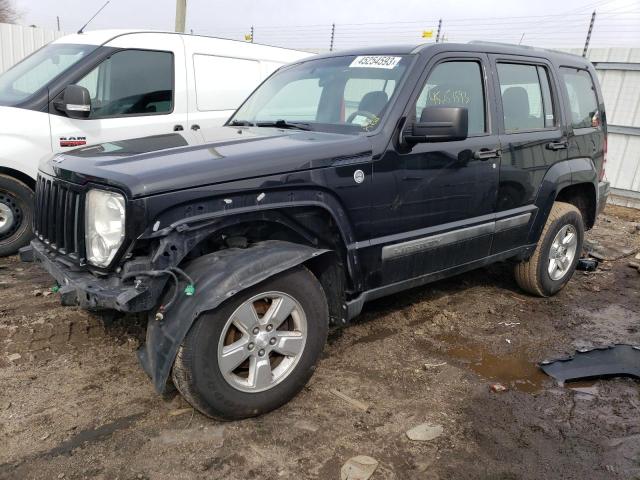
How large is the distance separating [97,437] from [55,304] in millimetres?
1807

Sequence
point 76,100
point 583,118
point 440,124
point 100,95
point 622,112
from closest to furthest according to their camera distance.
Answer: point 440,124
point 583,118
point 76,100
point 100,95
point 622,112

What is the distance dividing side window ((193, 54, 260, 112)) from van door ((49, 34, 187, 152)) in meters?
0.23

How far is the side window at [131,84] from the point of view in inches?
211

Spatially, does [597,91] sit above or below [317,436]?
above

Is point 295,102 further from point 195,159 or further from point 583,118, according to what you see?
point 583,118

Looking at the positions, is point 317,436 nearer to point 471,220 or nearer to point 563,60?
point 471,220

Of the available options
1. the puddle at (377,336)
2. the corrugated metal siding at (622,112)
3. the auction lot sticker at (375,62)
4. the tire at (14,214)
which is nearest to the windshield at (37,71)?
the tire at (14,214)

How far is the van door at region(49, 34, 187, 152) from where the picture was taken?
5.23 meters

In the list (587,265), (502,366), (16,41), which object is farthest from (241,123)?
(16,41)

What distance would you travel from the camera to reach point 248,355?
105 inches

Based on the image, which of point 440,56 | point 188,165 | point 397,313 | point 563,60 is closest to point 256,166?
point 188,165

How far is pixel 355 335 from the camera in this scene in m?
3.81

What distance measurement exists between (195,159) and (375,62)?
1.58 metres

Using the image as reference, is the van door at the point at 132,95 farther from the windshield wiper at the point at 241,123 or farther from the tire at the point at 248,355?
the tire at the point at 248,355
